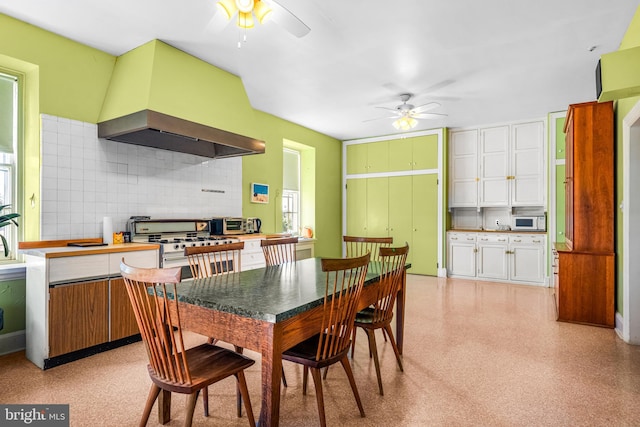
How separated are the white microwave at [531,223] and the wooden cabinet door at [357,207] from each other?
2854mm

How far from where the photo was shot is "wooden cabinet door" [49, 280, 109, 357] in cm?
273

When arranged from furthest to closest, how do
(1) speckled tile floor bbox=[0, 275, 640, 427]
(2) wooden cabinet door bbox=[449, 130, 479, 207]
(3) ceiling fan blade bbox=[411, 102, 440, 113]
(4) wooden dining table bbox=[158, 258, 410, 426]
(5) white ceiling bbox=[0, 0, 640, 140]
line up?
(2) wooden cabinet door bbox=[449, 130, 479, 207] < (3) ceiling fan blade bbox=[411, 102, 440, 113] < (5) white ceiling bbox=[0, 0, 640, 140] < (1) speckled tile floor bbox=[0, 275, 640, 427] < (4) wooden dining table bbox=[158, 258, 410, 426]

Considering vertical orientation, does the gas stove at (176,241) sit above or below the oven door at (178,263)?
above

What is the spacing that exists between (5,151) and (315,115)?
397 centimetres

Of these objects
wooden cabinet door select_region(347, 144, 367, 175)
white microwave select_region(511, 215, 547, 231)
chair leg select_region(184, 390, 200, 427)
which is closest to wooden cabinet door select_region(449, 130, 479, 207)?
white microwave select_region(511, 215, 547, 231)

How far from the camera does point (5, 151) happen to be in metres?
3.18

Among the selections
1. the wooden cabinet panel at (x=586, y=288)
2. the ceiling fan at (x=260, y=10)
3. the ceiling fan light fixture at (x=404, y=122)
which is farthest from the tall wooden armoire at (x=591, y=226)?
the ceiling fan at (x=260, y=10)

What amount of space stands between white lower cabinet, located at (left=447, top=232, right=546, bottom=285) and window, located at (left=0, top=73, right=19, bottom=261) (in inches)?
248

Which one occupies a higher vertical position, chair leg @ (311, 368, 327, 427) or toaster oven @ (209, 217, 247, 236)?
toaster oven @ (209, 217, 247, 236)

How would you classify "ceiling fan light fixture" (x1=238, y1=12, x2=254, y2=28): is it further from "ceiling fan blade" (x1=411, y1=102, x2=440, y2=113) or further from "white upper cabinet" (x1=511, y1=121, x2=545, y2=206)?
"white upper cabinet" (x1=511, y1=121, x2=545, y2=206)

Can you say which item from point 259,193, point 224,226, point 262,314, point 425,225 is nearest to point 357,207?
point 425,225

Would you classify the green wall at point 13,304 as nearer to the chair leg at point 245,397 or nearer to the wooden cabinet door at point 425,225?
the chair leg at point 245,397

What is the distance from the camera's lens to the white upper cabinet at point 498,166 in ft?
19.7

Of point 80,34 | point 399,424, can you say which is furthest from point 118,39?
point 399,424
